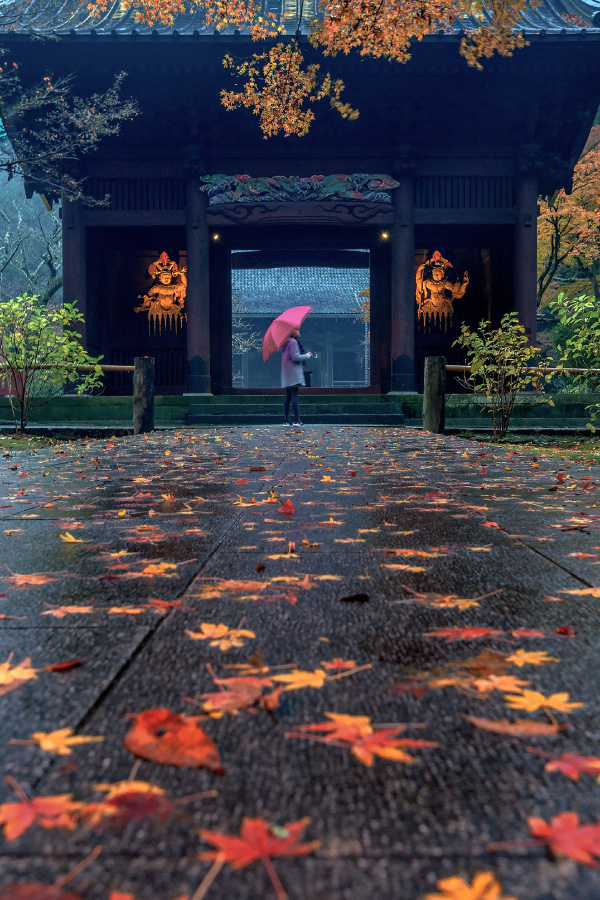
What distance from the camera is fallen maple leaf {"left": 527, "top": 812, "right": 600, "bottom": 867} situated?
2.86 ft

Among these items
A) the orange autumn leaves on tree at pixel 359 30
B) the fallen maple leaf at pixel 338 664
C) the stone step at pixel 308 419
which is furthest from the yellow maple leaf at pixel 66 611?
the stone step at pixel 308 419

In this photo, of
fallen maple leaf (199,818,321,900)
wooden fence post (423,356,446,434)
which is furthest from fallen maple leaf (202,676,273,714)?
wooden fence post (423,356,446,434)

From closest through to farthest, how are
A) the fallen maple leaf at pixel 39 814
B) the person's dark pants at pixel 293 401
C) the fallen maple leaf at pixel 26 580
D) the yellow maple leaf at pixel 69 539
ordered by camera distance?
1. the fallen maple leaf at pixel 39 814
2. the fallen maple leaf at pixel 26 580
3. the yellow maple leaf at pixel 69 539
4. the person's dark pants at pixel 293 401

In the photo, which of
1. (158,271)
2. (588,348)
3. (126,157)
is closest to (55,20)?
(126,157)

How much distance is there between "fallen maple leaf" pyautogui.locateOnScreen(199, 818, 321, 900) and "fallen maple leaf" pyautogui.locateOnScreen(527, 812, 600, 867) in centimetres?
30

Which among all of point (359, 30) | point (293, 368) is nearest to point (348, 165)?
point (293, 368)

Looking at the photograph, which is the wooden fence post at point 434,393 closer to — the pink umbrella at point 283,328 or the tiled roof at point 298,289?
the pink umbrella at point 283,328

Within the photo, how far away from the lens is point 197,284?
1302 centimetres

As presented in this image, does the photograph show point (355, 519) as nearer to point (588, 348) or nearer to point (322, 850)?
point (322, 850)

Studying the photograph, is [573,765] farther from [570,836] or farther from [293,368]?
[293,368]

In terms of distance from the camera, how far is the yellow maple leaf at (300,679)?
1352 mm

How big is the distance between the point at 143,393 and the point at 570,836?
955 centimetres

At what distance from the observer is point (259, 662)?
1459 mm

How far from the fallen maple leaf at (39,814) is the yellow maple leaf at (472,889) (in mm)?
487
